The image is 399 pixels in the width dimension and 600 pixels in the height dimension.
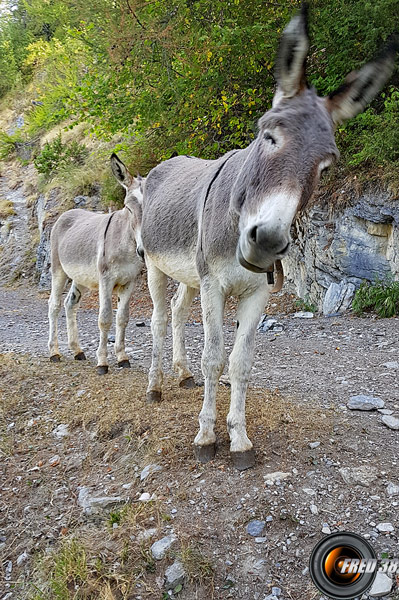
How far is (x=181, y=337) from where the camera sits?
16.3ft

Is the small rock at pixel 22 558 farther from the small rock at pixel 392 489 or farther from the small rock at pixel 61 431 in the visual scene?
the small rock at pixel 392 489

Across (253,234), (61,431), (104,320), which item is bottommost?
(61,431)

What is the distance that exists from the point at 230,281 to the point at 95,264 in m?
4.03

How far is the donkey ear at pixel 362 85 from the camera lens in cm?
245

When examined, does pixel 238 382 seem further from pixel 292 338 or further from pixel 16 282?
pixel 16 282

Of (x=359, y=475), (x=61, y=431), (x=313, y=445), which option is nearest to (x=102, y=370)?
(x=61, y=431)

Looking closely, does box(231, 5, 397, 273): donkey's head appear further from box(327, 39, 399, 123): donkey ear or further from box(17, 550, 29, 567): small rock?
box(17, 550, 29, 567): small rock

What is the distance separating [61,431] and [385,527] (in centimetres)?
302

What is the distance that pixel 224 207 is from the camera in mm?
3035

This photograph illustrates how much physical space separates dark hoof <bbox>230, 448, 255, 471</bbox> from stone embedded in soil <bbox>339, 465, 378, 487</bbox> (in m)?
Answer: 0.59

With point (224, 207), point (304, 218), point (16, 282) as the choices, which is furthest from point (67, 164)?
point (224, 207)

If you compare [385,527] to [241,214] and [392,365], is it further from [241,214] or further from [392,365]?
[392,365]

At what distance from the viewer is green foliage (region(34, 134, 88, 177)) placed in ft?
63.5

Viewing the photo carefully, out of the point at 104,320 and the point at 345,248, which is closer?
the point at 104,320
